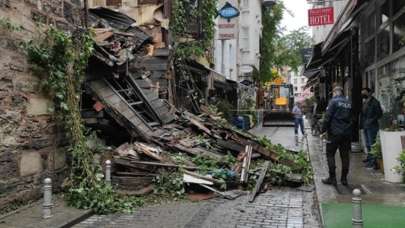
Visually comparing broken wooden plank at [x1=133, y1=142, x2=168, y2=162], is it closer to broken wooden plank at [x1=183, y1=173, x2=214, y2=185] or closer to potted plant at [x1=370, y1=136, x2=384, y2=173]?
broken wooden plank at [x1=183, y1=173, x2=214, y2=185]

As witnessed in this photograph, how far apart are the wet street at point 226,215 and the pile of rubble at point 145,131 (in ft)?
2.74

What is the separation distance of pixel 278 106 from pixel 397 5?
31.7 m

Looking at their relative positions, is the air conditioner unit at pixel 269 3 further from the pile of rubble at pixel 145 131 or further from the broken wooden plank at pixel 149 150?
the broken wooden plank at pixel 149 150

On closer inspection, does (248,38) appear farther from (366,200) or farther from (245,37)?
(366,200)

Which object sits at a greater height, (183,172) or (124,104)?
(124,104)

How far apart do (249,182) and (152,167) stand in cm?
208

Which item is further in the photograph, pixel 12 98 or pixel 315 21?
pixel 315 21

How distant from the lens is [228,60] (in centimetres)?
3594

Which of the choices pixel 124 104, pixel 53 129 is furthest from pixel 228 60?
pixel 53 129

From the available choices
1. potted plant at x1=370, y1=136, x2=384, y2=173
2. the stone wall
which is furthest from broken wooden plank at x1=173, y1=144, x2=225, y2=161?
potted plant at x1=370, y1=136, x2=384, y2=173

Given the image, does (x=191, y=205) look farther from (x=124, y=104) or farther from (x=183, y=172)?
(x=124, y=104)

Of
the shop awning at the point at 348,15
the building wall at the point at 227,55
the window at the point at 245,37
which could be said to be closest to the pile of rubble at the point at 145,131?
the shop awning at the point at 348,15

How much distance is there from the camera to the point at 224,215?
8.48 metres

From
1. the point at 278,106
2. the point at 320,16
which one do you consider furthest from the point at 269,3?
the point at 320,16
